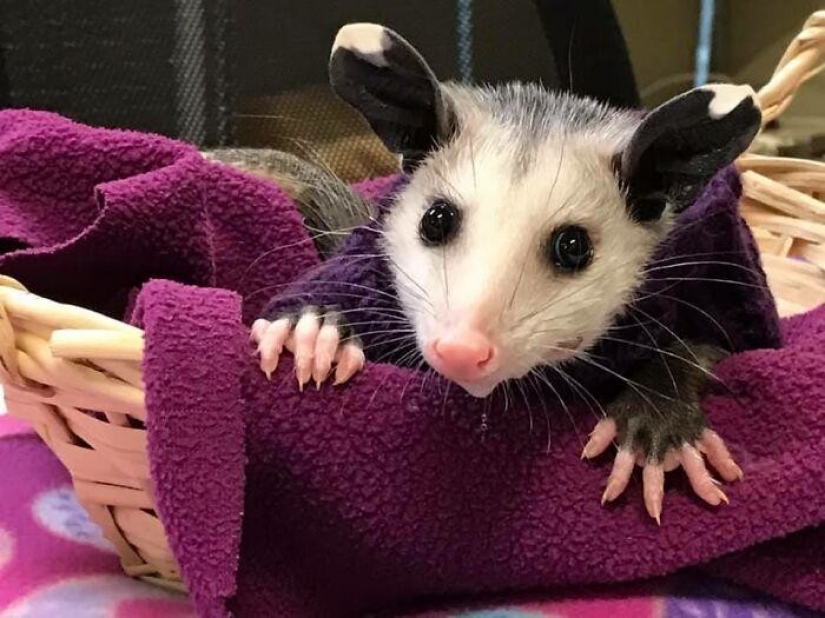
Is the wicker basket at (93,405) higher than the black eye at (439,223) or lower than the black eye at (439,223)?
lower

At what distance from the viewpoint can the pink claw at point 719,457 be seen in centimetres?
81

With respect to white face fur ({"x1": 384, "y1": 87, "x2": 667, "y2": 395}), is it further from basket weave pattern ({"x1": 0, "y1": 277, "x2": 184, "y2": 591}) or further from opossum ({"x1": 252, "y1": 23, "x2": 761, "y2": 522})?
basket weave pattern ({"x1": 0, "y1": 277, "x2": 184, "y2": 591})

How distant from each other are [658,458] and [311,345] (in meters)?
0.26

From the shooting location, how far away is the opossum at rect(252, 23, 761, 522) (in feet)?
2.48

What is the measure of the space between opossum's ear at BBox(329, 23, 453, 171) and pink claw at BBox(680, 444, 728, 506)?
1.04ft

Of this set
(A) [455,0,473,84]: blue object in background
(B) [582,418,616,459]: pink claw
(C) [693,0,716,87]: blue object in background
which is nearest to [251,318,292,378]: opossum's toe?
(B) [582,418,616,459]: pink claw

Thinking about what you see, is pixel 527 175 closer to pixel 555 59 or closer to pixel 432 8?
pixel 555 59

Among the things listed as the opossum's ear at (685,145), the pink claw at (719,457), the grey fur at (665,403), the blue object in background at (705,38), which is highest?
the opossum's ear at (685,145)

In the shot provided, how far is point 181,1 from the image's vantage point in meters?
1.77

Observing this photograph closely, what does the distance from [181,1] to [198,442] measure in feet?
3.98

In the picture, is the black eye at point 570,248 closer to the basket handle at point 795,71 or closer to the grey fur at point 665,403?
the grey fur at point 665,403

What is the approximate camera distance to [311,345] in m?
0.82

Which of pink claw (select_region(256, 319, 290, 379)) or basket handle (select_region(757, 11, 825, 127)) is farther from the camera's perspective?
Answer: basket handle (select_region(757, 11, 825, 127))

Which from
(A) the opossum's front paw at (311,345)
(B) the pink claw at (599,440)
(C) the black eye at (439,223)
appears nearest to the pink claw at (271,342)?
(A) the opossum's front paw at (311,345)
